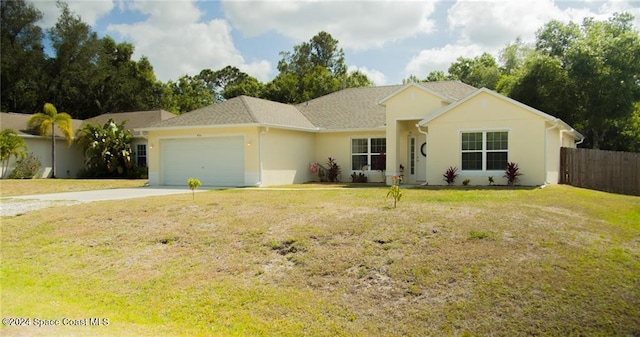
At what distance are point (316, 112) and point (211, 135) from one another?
6483 millimetres

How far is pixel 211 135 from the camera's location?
20.3 m

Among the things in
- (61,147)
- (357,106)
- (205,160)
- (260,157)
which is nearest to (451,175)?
(260,157)

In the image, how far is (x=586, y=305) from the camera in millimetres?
5906

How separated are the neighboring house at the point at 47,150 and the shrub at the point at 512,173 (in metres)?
25.8

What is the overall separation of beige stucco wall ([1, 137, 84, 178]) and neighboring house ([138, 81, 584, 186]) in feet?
35.6

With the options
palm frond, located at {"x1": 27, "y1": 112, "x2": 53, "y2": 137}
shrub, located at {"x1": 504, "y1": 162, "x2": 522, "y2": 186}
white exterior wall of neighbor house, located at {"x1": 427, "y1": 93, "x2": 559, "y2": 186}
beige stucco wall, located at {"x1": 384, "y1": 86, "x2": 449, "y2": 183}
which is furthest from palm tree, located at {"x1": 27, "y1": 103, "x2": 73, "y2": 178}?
shrub, located at {"x1": 504, "y1": 162, "x2": 522, "y2": 186}

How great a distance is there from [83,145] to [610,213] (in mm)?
28454

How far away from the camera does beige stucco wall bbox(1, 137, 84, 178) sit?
2783 centimetres

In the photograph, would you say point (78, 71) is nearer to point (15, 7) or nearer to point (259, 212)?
point (15, 7)

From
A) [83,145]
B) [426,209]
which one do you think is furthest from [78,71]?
[426,209]

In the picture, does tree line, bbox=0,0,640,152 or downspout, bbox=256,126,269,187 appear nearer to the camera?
downspout, bbox=256,126,269,187

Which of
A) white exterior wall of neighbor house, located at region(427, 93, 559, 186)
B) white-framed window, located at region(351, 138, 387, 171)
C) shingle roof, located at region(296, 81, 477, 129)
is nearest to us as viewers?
white exterior wall of neighbor house, located at region(427, 93, 559, 186)

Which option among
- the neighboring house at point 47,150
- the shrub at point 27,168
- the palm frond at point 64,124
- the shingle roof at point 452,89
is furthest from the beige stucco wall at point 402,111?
the neighboring house at point 47,150

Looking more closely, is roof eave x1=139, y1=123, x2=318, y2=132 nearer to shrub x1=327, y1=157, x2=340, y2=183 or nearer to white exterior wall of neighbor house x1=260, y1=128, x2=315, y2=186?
white exterior wall of neighbor house x1=260, y1=128, x2=315, y2=186
